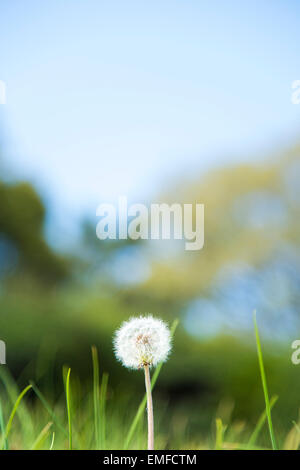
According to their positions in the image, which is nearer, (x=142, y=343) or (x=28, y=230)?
(x=142, y=343)

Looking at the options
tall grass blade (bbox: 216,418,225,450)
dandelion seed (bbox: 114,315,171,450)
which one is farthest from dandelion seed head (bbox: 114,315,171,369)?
tall grass blade (bbox: 216,418,225,450)

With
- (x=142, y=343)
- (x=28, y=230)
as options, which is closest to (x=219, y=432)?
(x=142, y=343)

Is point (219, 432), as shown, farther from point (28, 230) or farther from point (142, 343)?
point (28, 230)

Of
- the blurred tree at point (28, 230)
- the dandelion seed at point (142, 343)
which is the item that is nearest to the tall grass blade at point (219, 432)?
the dandelion seed at point (142, 343)

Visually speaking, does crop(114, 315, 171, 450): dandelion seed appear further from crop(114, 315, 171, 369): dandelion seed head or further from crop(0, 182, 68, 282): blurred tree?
crop(0, 182, 68, 282): blurred tree

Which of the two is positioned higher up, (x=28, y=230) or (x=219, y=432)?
(x=28, y=230)

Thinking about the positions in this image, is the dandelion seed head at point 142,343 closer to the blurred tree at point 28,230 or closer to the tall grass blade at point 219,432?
the tall grass blade at point 219,432

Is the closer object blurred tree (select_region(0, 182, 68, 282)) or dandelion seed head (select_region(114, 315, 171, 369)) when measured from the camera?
dandelion seed head (select_region(114, 315, 171, 369))

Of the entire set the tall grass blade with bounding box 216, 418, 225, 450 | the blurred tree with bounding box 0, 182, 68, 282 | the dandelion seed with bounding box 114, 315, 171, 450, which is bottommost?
the tall grass blade with bounding box 216, 418, 225, 450
